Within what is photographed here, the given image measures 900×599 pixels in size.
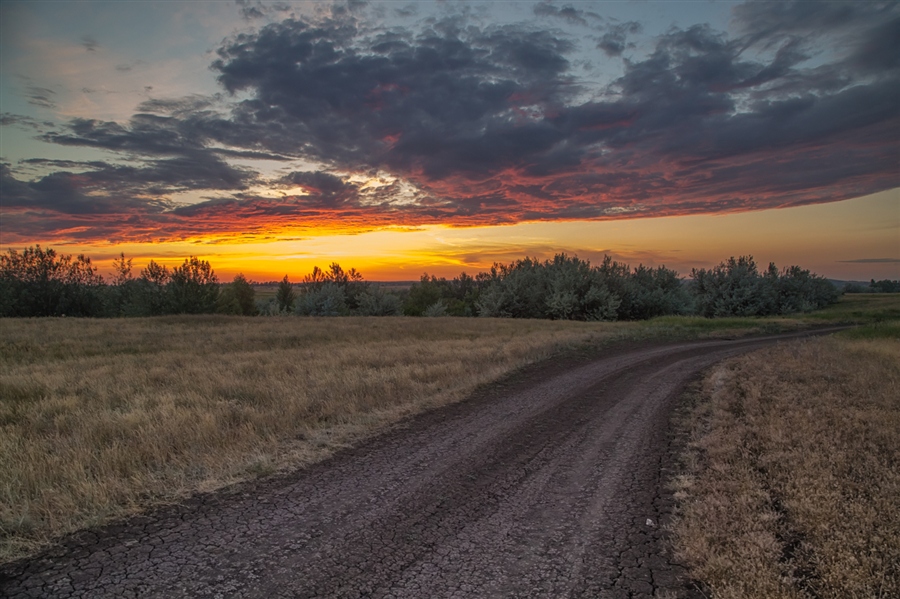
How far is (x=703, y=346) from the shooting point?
2177 centimetres

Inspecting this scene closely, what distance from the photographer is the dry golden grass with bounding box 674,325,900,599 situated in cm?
401

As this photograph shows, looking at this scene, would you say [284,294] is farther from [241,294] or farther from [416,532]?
[416,532]

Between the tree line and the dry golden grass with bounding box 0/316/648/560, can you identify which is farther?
the tree line

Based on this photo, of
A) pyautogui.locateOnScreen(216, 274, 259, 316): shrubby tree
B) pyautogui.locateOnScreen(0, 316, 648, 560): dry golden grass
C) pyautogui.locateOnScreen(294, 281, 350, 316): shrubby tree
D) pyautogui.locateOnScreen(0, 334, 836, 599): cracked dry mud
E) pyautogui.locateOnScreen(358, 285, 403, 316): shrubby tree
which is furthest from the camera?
pyautogui.locateOnScreen(216, 274, 259, 316): shrubby tree

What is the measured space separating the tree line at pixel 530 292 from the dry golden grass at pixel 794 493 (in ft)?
127

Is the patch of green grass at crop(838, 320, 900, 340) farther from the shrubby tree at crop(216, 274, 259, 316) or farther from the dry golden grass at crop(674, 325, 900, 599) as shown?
the shrubby tree at crop(216, 274, 259, 316)

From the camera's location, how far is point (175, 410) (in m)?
8.99

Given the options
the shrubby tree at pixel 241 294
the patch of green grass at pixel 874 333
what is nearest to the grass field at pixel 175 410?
the patch of green grass at pixel 874 333

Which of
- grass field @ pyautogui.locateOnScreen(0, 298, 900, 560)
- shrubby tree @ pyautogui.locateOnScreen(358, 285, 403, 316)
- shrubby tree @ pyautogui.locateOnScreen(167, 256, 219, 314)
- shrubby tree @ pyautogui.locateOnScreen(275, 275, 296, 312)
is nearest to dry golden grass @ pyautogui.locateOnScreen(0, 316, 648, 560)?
grass field @ pyautogui.locateOnScreen(0, 298, 900, 560)

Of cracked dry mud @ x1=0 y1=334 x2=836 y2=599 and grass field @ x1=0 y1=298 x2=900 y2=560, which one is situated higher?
grass field @ x1=0 y1=298 x2=900 y2=560

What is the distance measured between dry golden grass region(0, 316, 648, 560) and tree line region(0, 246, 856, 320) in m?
31.1

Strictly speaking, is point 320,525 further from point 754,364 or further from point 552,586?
point 754,364

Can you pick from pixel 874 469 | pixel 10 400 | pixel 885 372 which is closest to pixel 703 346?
pixel 885 372

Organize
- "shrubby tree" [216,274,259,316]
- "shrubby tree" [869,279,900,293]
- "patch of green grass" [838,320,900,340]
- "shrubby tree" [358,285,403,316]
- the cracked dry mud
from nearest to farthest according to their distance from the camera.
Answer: the cracked dry mud < "patch of green grass" [838,320,900,340] < "shrubby tree" [358,285,403,316] < "shrubby tree" [216,274,259,316] < "shrubby tree" [869,279,900,293]
